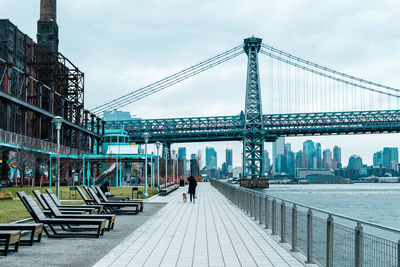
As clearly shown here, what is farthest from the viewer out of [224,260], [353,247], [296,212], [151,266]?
[296,212]

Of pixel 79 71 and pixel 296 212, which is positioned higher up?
pixel 79 71

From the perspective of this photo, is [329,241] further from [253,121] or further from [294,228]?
[253,121]

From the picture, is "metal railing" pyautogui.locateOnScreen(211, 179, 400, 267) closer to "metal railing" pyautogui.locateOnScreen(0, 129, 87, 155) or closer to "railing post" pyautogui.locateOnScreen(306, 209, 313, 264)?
"railing post" pyautogui.locateOnScreen(306, 209, 313, 264)

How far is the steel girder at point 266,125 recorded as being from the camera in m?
100

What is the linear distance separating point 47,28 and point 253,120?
3905 cm

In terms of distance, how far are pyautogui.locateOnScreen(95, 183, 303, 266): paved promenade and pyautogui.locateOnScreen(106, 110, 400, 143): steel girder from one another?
81992 mm

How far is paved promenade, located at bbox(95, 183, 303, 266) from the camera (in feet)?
29.6

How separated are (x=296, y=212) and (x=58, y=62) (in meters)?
71.3

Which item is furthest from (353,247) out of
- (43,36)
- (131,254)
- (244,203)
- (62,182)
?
(43,36)

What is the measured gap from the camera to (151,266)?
8.49 m

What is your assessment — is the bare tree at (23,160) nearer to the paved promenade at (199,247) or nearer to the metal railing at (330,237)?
the paved promenade at (199,247)

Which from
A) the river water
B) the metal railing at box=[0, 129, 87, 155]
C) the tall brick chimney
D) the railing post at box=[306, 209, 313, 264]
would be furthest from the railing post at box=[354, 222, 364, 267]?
the tall brick chimney

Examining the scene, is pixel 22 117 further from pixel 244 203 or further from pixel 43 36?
pixel 244 203

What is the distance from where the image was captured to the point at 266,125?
11481cm
